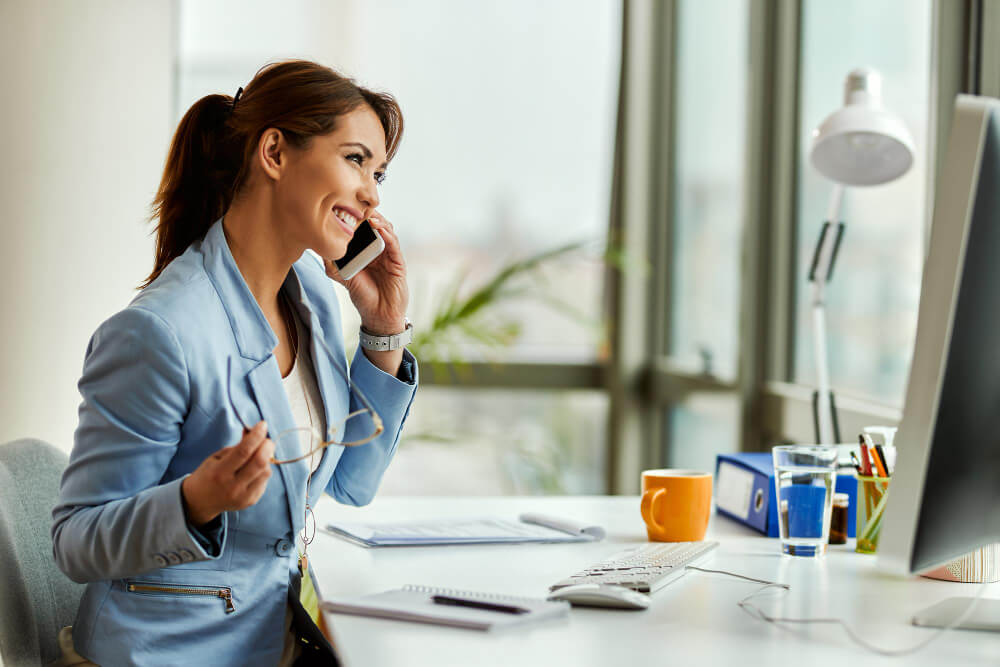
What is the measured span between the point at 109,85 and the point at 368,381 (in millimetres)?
952

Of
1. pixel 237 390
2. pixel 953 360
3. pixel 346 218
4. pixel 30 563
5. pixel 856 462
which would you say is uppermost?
pixel 346 218

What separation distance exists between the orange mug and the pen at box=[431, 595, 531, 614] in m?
0.45

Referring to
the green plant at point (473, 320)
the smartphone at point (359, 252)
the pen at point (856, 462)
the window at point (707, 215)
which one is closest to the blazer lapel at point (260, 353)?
the smartphone at point (359, 252)

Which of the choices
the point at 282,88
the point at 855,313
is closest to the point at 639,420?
the point at 855,313

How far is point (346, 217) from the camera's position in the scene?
4.43 ft

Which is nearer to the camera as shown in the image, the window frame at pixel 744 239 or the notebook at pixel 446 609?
the notebook at pixel 446 609

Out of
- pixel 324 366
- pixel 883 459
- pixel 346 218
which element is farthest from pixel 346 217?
pixel 883 459

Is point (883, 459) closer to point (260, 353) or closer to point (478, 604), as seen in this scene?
point (478, 604)

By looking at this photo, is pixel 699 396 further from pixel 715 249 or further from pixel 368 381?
pixel 368 381

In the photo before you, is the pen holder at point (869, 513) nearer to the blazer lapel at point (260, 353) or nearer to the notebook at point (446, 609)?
the notebook at point (446, 609)

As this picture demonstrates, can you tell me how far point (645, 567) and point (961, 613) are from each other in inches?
13.6

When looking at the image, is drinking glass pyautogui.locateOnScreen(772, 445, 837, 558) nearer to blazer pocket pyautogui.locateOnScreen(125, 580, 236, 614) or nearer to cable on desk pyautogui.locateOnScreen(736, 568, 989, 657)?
cable on desk pyautogui.locateOnScreen(736, 568, 989, 657)

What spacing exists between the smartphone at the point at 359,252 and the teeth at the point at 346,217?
71 mm

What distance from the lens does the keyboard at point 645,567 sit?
1.10 m
